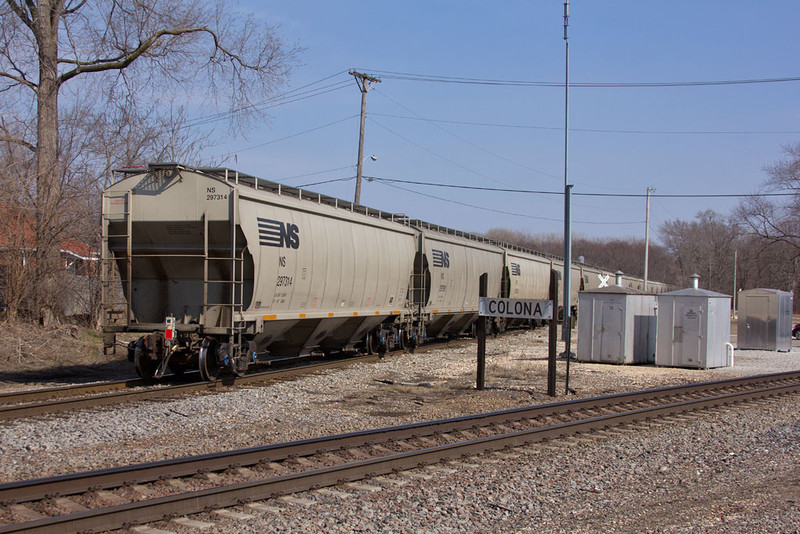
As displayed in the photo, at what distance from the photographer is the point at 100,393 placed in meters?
11.6

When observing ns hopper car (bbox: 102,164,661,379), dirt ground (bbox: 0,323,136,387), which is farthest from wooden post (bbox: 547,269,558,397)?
dirt ground (bbox: 0,323,136,387)

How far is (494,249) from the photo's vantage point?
26.6 metres

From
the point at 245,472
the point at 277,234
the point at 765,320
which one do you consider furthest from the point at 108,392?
the point at 765,320

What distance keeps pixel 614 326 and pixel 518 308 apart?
7.20m

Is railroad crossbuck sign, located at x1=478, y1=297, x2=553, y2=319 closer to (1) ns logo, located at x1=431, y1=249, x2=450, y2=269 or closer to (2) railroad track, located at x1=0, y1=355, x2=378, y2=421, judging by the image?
(2) railroad track, located at x1=0, y1=355, x2=378, y2=421

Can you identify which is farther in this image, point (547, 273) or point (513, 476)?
point (547, 273)

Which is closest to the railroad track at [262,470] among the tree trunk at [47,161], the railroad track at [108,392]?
the railroad track at [108,392]

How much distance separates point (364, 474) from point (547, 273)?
28.5 meters

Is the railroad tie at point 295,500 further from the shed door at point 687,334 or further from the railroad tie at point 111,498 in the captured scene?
the shed door at point 687,334

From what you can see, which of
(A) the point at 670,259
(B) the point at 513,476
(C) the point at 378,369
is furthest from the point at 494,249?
(A) the point at 670,259

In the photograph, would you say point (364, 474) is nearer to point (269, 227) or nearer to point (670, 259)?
point (269, 227)

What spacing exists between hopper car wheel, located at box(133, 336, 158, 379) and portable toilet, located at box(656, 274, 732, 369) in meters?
13.3

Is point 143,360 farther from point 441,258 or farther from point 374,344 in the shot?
point 441,258

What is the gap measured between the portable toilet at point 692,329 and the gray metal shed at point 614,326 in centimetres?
69
